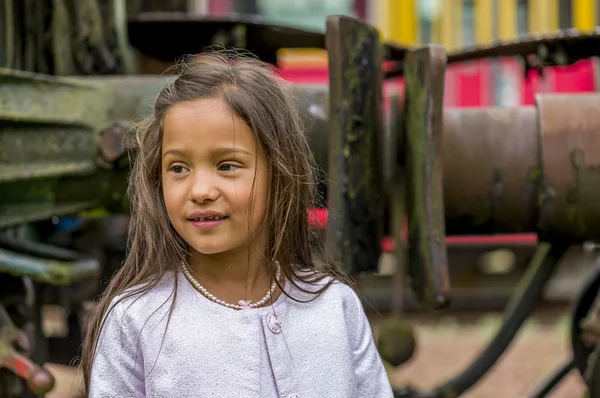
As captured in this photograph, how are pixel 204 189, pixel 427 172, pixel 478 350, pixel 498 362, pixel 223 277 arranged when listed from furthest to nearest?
pixel 478 350, pixel 498 362, pixel 427 172, pixel 223 277, pixel 204 189

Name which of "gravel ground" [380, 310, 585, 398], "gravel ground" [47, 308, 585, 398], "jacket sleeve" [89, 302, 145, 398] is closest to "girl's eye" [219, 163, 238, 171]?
"jacket sleeve" [89, 302, 145, 398]

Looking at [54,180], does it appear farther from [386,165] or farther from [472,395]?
[472,395]

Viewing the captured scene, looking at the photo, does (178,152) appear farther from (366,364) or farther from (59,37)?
(59,37)

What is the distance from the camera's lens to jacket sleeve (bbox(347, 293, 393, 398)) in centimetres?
162

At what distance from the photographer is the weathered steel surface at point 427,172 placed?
2043 mm

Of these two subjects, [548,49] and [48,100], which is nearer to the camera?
[48,100]

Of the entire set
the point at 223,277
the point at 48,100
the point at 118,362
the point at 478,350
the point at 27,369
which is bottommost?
the point at 478,350

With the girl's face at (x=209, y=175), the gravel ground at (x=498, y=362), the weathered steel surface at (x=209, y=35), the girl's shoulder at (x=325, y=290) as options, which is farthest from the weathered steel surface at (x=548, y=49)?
the gravel ground at (x=498, y=362)

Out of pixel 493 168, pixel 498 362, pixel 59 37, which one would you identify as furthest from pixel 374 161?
pixel 498 362

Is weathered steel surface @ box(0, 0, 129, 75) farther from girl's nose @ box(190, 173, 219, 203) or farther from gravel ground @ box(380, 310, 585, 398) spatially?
gravel ground @ box(380, 310, 585, 398)

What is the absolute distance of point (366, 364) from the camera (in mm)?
1617

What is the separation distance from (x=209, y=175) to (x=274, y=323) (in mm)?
251

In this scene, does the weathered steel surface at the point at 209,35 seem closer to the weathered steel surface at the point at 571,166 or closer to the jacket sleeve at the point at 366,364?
the weathered steel surface at the point at 571,166

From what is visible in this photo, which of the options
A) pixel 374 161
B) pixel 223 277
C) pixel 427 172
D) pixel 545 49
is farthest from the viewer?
pixel 545 49
